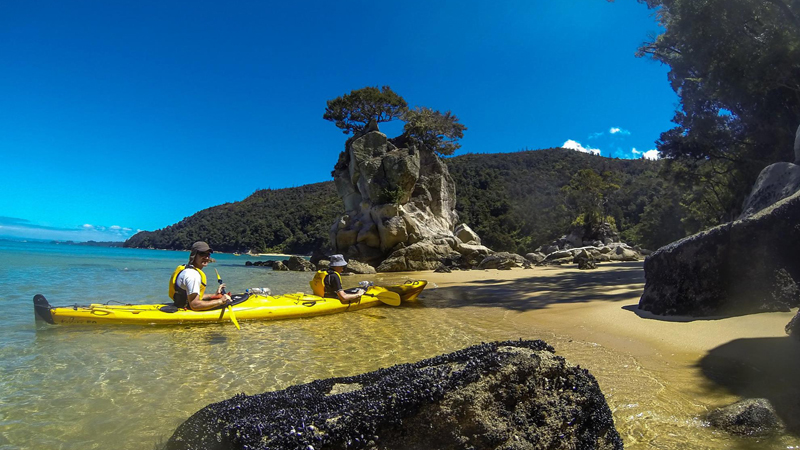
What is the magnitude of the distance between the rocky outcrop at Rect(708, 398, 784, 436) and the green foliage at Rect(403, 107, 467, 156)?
28.2 metres

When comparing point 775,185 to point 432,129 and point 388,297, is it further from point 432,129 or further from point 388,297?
point 432,129

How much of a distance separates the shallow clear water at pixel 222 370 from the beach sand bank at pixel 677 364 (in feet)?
0.05

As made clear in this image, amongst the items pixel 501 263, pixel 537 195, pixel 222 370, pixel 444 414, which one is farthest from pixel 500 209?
pixel 444 414

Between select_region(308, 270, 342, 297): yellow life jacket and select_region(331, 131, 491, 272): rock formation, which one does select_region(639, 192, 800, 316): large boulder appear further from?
select_region(331, 131, 491, 272): rock formation

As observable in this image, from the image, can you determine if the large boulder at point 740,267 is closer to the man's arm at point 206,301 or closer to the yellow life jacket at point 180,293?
the man's arm at point 206,301

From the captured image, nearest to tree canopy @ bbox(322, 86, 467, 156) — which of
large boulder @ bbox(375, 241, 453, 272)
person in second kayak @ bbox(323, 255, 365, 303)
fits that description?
large boulder @ bbox(375, 241, 453, 272)

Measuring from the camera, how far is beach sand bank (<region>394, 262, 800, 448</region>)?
249 cm

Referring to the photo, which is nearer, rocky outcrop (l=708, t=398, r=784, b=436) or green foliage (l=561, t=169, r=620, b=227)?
rocky outcrop (l=708, t=398, r=784, b=436)

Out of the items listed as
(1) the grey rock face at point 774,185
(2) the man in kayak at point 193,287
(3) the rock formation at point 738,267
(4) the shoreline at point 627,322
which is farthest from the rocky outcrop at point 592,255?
(2) the man in kayak at point 193,287

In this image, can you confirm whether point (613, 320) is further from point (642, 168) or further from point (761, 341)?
point (642, 168)

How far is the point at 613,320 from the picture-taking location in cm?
561

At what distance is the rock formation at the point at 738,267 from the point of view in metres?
4.25

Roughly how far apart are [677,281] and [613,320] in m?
0.97

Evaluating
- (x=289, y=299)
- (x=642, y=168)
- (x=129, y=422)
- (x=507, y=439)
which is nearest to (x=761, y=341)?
(x=507, y=439)
